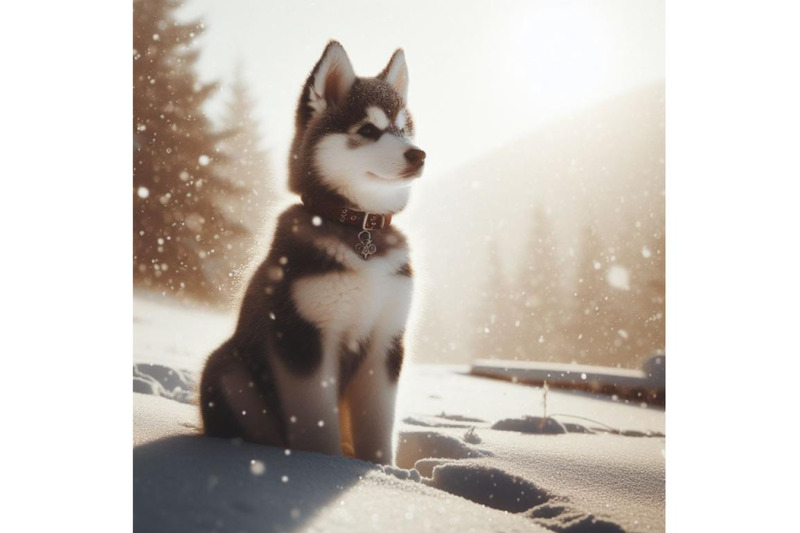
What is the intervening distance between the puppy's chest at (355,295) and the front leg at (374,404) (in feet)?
0.23

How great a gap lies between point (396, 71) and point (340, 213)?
37 cm

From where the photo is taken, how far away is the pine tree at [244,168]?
1642 millimetres

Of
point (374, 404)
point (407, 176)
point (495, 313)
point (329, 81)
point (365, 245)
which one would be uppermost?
point (329, 81)

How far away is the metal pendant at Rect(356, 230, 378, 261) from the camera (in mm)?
1495

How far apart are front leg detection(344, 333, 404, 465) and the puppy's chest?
0.23 ft

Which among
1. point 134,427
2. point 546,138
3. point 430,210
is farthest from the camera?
point 546,138

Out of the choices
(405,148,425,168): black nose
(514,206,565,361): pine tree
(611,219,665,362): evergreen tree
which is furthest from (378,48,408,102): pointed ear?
(611,219,665,362): evergreen tree

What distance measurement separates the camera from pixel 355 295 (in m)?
1.44

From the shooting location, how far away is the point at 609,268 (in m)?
1.87

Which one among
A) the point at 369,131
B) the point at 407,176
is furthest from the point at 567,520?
the point at 369,131

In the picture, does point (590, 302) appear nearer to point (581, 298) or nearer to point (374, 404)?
point (581, 298)
